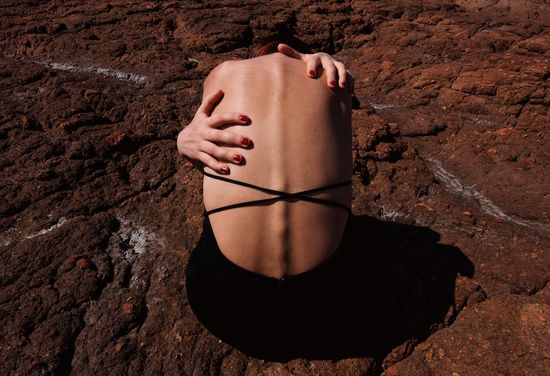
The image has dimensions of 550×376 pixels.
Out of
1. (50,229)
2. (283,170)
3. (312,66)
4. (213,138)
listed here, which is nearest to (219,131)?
(213,138)

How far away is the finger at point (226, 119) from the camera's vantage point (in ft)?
5.20

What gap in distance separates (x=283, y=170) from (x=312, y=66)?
0.49 meters

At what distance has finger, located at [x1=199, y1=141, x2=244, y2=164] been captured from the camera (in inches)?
61.8

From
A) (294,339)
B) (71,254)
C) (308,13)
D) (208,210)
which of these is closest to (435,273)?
(294,339)

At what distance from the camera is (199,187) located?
9.79 feet

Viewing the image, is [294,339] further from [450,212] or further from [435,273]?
[450,212]

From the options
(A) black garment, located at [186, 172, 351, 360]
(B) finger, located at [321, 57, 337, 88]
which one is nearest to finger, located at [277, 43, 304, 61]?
(B) finger, located at [321, 57, 337, 88]

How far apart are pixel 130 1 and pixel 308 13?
2474mm

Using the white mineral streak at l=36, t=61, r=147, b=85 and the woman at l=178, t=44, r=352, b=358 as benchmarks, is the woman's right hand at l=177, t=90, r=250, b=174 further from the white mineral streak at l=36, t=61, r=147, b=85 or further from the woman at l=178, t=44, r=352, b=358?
the white mineral streak at l=36, t=61, r=147, b=85

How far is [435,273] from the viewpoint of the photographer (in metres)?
2.32

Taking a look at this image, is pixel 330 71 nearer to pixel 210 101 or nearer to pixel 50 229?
pixel 210 101

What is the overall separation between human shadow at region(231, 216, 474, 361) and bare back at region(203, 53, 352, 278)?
27cm

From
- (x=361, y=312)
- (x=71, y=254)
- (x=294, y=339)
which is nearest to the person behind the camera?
(x=294, y=339)

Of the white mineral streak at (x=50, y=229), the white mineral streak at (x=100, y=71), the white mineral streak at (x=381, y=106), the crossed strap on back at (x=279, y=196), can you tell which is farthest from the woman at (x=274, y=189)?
the white mineral streak at (x=100, y=71)
